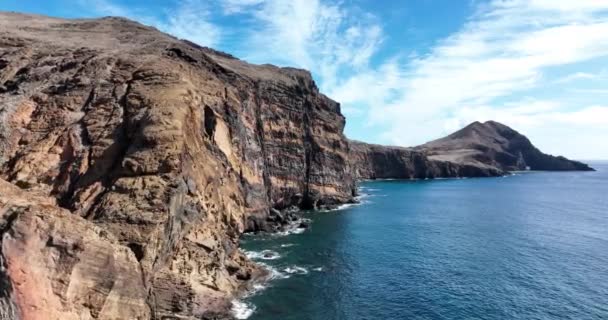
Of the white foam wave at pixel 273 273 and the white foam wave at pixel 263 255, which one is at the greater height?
the white foam wave at pixel 263 255

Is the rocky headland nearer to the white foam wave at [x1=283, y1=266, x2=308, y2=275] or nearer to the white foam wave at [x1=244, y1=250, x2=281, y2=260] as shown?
the white foam wave at [x1=283, y1=266, x2=308, y2=275]

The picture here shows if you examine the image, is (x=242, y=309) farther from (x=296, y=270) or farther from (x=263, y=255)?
(x=263, y=255)

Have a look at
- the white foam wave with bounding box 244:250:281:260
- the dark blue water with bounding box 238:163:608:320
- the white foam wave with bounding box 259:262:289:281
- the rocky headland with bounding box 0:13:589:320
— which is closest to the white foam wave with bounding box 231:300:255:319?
the dark blue water with bounding box 238:163:608:320

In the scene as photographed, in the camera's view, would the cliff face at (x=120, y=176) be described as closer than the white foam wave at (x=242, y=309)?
Yes

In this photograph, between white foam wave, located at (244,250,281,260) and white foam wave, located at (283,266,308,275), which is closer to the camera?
white foam wave, located at (283,266,308,275)

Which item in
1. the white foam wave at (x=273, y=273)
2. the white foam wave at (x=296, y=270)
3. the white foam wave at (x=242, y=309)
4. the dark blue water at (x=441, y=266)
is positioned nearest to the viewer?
the white foam wave at (x=242, y=309)

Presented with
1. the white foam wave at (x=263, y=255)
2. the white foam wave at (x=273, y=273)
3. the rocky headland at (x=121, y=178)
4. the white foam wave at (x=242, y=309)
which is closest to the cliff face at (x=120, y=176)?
the rocky headland at (x=121, y=178)

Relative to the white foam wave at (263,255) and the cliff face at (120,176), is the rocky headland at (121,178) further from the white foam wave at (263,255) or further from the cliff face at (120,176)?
the white foam wave at (263,255)
